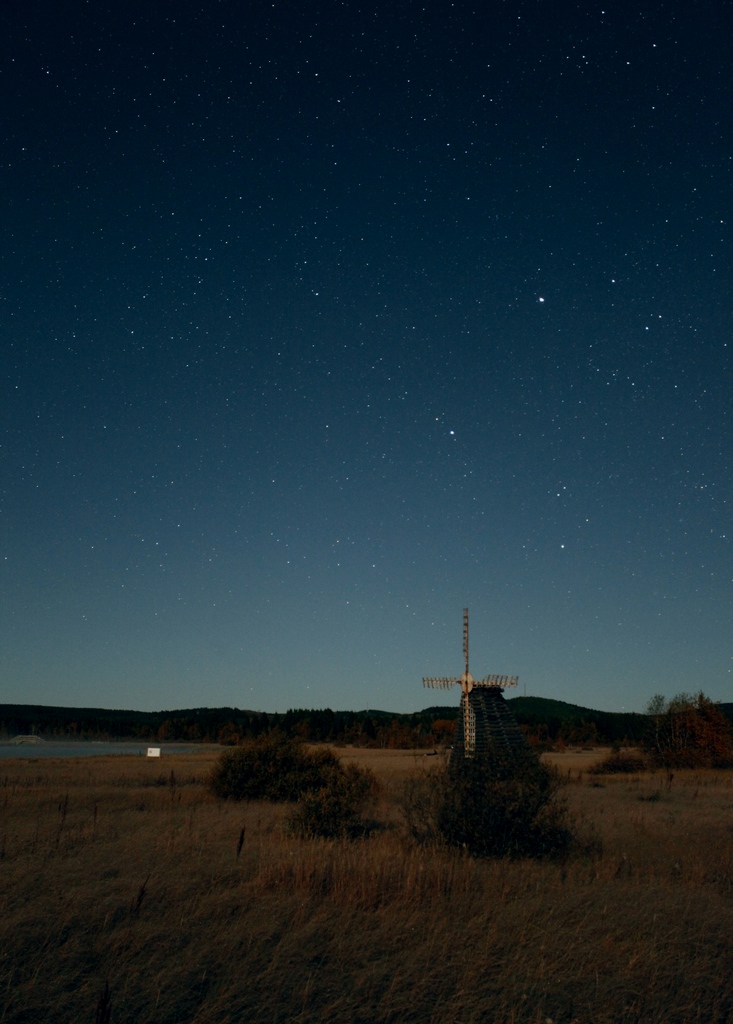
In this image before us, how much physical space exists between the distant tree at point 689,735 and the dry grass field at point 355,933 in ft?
97.2

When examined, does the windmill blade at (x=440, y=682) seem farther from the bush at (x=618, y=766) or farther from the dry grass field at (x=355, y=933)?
the dry grass field at (x=355, y=933)

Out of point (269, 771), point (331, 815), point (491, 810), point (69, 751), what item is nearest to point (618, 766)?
point (269, 771)

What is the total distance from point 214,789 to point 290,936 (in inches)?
595

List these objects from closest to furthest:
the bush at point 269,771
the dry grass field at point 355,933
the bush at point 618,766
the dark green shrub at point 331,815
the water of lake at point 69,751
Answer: the dry grass field at point 355,933
the dark green shrub at point 331,815
the bush at point 269,771
the bush at point 618,766
the water of lake at point 69,751

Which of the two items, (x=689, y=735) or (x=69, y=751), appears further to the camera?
(x=69, y=751)

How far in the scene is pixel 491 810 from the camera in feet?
35.4

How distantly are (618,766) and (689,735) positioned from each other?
870 centimetres

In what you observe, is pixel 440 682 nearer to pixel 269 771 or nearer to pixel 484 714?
pixel 484 714

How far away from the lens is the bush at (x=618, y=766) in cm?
3609

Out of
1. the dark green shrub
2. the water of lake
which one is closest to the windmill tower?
the dark green shrub

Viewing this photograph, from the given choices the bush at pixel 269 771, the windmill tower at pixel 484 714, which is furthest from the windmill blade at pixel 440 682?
the bush at pixel 269 771

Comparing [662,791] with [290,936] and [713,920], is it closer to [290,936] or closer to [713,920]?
[713,920]

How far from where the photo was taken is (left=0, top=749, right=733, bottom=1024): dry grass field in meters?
5.20

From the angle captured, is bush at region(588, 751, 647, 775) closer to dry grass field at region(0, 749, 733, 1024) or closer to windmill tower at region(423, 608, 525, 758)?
windmill tower at region(423, 608, 525, 758)
